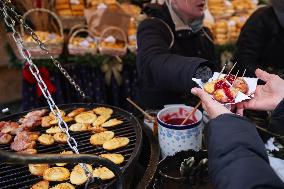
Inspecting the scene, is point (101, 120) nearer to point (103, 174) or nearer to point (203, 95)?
point (103, 174)

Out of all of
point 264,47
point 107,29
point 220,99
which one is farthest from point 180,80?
point 107,29

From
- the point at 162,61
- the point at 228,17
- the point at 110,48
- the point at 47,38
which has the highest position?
the point at 162,61

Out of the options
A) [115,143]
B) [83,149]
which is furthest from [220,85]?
[83,149]

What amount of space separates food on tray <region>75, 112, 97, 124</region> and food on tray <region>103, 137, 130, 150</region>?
332mm

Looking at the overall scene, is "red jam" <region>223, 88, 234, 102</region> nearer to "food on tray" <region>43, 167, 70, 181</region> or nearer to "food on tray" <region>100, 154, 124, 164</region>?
"food on tray" <region>100, 154, 124, 164</region>

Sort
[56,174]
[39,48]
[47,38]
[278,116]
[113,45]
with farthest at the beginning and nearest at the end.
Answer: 1. [113,45]
2. [47,38]
3. [39,48]
4. [56,174]
5. [278,116]

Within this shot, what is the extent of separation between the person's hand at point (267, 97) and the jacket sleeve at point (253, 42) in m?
1.55

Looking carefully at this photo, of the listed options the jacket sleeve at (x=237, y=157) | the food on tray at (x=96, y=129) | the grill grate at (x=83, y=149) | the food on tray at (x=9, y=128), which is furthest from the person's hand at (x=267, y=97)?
the food on tray at (x=9, y=128)

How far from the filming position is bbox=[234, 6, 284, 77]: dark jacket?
3.61m

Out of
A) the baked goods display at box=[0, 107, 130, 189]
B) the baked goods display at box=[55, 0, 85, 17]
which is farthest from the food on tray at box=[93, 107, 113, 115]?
the baked goods display at box=[55, 0, 85, 17]

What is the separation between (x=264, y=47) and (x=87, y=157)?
315 cm

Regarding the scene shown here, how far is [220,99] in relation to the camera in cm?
196

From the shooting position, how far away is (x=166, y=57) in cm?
224

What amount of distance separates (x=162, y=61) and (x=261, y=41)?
1.97 meters
